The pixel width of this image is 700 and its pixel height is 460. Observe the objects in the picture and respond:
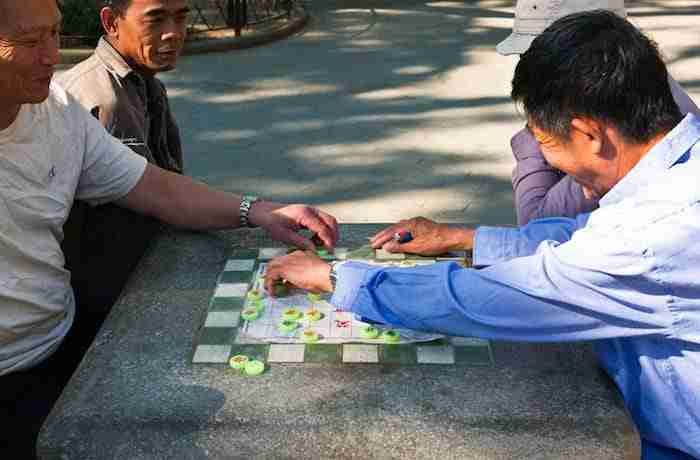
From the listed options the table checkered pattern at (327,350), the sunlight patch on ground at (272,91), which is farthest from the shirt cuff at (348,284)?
the sunlight patch on ground at (272,91)

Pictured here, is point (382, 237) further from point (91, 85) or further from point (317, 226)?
point (91, 85)

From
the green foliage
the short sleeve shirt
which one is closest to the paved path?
the green foliage

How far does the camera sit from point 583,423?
1.58m

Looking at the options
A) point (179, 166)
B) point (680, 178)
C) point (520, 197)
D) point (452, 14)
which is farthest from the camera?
point (452, 14)

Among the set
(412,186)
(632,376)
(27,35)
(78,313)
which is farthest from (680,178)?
(412,186)

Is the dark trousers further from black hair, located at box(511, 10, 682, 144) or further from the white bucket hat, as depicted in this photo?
Result: the white bucket hat

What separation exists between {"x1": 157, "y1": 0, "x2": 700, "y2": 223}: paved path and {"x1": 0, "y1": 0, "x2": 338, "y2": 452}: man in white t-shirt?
210cm

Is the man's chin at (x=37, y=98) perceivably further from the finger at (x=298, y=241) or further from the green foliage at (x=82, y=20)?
the green foliage at (x=82, y=20)

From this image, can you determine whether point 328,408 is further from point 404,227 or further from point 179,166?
point 179,166

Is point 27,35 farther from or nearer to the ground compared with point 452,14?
farther from the ground

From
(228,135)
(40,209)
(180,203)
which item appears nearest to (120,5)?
(180,203)

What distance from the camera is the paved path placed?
15.7 feet

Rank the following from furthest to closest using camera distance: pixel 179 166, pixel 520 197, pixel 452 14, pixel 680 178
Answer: pixel 452 14, pixel 179 166, pixel 520 197, pixel 680 178

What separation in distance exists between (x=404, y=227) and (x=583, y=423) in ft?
2.63
